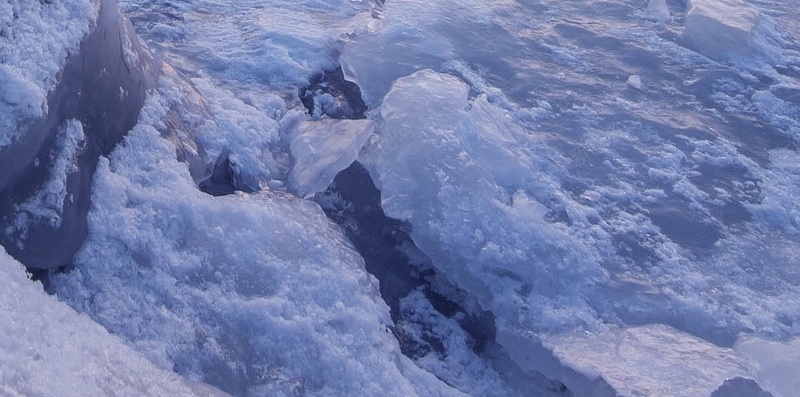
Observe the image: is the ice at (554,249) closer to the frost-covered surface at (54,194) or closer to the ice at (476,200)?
the ice at (476,200)

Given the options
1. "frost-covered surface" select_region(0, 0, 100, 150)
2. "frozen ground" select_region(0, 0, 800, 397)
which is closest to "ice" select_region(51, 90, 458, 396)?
"frozen ground" select_region(0, 0, 800, 397)

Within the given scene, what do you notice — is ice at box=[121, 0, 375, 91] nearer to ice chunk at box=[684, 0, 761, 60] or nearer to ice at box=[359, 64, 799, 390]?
ice at box=[359, 64, 799, 390]

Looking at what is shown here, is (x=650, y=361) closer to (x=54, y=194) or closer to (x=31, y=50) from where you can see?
(x=54, y=194)

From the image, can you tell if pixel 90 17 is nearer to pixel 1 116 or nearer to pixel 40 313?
pixel 1 116

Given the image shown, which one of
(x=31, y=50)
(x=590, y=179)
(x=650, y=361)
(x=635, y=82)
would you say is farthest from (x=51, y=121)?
(x=635, y=82)

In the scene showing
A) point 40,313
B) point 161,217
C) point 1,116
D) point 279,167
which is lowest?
point 279,167

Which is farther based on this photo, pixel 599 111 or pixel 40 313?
pixel 599 111

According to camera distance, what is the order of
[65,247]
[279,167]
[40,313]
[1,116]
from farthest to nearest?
[279,167] → [65,247] → [1,116] → [40,313]

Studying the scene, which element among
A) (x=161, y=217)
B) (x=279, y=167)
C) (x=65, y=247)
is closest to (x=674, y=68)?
(x=279, y=167)
